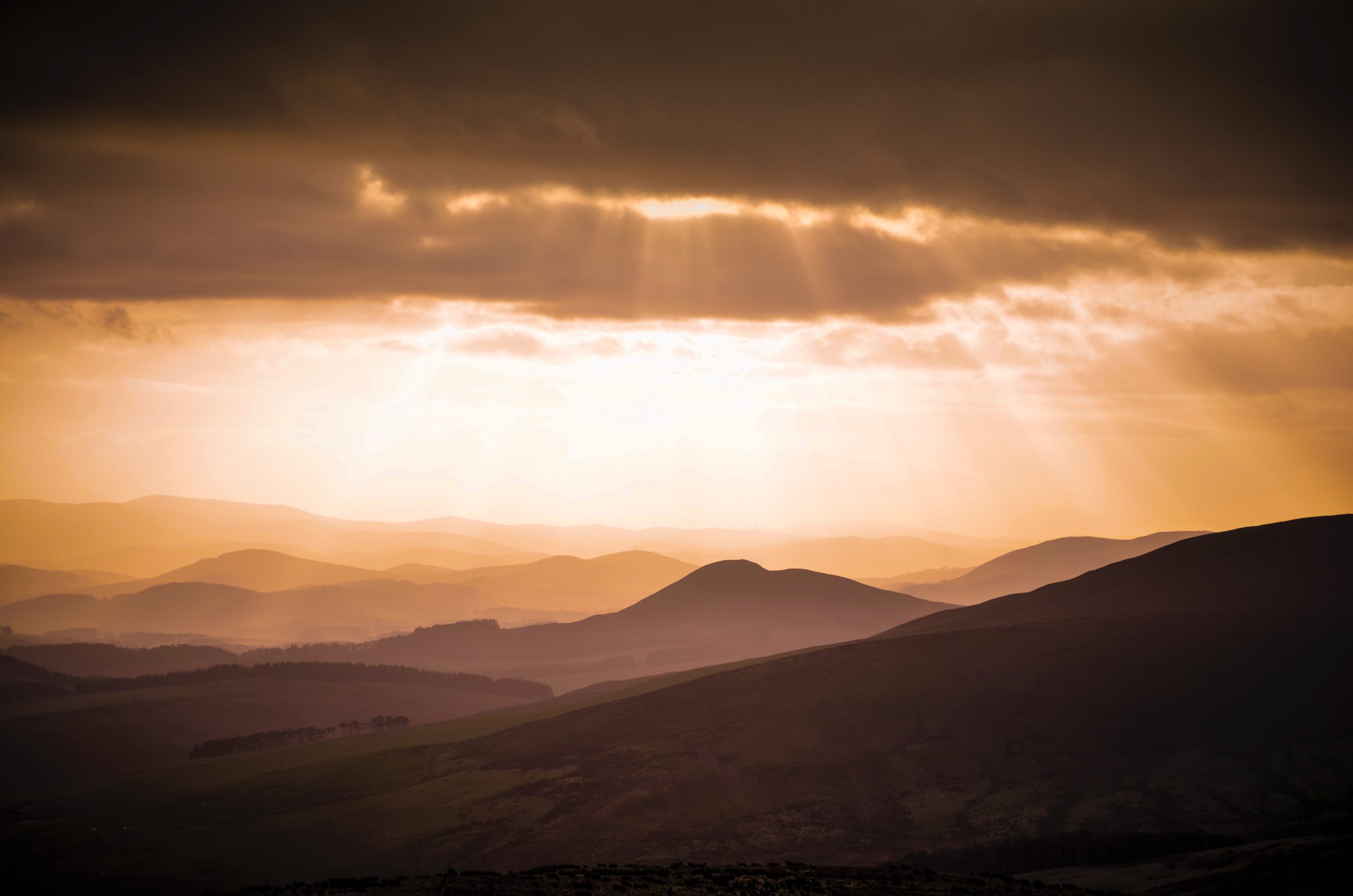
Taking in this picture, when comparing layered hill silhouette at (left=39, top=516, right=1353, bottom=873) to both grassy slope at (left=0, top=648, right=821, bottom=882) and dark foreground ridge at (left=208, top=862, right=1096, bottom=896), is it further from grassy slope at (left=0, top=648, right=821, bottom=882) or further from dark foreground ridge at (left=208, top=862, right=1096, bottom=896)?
dark foreground ridge at (left=208, top=862, right=1096, bottom=896)

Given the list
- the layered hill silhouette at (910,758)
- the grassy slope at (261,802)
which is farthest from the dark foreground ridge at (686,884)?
the grassy slope at (261,802)

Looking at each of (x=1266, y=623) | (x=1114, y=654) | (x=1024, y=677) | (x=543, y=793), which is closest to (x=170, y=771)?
(x=543, y=793)

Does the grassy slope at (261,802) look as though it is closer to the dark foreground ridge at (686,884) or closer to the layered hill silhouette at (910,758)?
the layered hill silhouette at (910,758)

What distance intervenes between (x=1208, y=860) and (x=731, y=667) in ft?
373

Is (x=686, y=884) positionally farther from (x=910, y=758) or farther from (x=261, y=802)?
(x=261, y=802)

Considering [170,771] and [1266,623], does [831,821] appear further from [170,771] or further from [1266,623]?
[170,771]

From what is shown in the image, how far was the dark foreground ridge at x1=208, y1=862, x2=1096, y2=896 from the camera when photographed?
6525 centimetres

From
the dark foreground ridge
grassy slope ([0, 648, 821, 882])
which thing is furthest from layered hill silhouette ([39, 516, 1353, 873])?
the dark foreground ridge

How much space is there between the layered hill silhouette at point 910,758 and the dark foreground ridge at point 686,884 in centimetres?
2192

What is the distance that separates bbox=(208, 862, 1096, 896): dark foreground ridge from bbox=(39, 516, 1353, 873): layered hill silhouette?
21924 mm

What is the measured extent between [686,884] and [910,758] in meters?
58.9

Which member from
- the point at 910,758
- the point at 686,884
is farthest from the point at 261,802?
the point at 686,884

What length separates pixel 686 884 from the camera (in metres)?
68.5

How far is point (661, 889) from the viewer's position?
6644 cm
